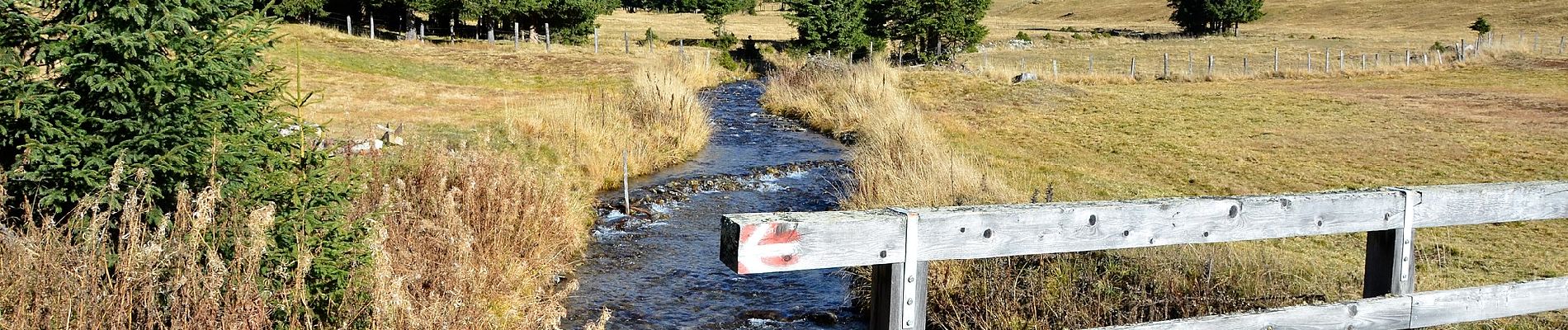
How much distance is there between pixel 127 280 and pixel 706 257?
6.68 metres

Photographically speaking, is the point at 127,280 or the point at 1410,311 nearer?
the point at 127,280

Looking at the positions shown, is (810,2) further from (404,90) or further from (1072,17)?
(1072,17)

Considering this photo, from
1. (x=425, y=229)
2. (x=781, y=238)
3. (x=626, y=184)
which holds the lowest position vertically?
(x=626, y=184)

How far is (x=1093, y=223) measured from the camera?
12.7 ft

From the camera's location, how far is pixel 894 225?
3557 millimetres

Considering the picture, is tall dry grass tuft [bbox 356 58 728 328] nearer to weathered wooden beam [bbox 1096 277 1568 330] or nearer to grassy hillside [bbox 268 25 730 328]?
grassy hillside [bbox 268 25 730 328]

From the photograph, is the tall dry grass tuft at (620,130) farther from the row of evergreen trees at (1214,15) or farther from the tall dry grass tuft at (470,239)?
the row of evergreen trees at (1214,15)

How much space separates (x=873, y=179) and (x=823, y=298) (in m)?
2.75

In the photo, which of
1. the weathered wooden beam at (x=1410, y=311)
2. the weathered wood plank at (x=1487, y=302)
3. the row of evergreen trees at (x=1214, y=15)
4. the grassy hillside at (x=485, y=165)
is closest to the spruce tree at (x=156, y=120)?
the grassy hillside at (x=485, y=165)

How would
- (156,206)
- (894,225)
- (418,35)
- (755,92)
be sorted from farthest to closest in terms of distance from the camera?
(418,35) < (755,92) < (156,206) < (894,225)

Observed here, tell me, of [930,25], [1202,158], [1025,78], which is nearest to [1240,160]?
[1202,158]

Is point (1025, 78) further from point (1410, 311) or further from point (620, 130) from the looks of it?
point (1410, 311)

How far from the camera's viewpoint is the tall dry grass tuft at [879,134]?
34.9 ft

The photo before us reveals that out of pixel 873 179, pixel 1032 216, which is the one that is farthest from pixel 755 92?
pixel 1032 216
